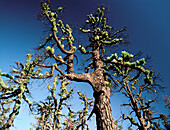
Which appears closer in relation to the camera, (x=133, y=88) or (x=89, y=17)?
(x=89, y=17)

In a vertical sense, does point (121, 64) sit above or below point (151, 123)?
above

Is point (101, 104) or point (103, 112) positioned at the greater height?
point (101, 104)

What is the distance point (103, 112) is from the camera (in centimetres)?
312

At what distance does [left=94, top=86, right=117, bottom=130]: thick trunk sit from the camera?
2.89 meters

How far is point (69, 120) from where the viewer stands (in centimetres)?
1027

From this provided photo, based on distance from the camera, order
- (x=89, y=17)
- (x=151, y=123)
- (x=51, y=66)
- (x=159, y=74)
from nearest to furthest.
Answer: (x=51, y=66)
(x=159, y=74)
(x=89, y=17)
(x=151, y=123)

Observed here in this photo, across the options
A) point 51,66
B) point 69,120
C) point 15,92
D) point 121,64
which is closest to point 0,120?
point 15,92

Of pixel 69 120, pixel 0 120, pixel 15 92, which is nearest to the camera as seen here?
pixel 15 92

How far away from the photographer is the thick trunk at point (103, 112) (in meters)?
2.89

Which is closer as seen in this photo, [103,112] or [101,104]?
[103,112]

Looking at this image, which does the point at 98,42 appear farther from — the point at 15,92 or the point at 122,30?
the point at 15,92

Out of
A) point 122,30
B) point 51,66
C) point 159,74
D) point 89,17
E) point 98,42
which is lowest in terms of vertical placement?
point 51,66

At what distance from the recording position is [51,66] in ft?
11.8

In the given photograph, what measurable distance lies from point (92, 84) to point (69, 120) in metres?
8.14
